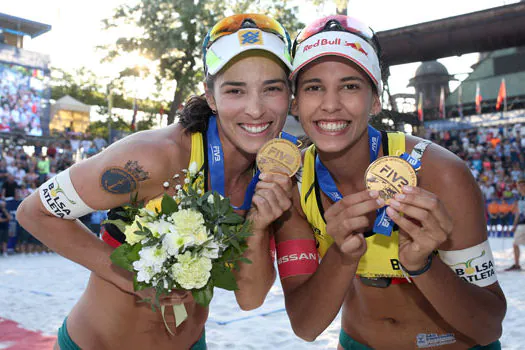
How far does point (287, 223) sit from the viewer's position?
9.39ft

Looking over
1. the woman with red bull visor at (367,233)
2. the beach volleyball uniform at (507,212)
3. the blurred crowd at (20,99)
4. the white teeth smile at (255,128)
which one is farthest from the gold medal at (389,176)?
the blurred crowd at (20,99)

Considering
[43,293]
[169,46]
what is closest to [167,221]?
[43,293]

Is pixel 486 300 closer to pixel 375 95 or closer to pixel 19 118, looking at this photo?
pixel 375 95

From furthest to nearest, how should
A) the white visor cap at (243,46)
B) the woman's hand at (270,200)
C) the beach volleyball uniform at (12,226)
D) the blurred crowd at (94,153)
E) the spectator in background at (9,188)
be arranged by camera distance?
the blurred crowd at (94,153) < the spectator in background at (9,188) < the beach volleyball uniform at (12,226) < the white visor cap at (243,46) < the woman's hand at (270,200)

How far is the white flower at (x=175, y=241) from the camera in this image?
2.29 metres

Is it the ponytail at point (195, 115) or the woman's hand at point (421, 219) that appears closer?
the woman's hand at point (421, 219)

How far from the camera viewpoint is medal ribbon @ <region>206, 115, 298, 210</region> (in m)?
2.79

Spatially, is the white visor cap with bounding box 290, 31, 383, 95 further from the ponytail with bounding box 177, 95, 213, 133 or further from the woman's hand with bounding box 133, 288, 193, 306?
the woman's hand with bounding box 133, 288, 193, 306

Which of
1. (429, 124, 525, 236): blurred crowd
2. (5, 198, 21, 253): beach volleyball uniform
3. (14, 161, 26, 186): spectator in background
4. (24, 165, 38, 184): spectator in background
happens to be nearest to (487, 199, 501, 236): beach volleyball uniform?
(429, 124, 525, 236): blurred crowd

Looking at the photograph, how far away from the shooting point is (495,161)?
2483cm

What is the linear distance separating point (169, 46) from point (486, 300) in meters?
28.1

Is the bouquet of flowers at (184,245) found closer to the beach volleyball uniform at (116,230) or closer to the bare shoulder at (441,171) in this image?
the beach volleyball uniform at (116,230)

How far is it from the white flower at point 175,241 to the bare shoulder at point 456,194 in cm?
123

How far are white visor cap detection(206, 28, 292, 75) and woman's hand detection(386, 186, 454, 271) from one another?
3.89ft
